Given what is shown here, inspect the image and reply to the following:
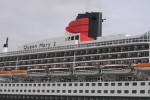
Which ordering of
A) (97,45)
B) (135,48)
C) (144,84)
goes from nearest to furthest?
(144,84) < (135,48) < (97,45)

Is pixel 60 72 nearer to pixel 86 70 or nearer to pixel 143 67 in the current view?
pixel 86 70

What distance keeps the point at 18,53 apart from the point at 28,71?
7.37m

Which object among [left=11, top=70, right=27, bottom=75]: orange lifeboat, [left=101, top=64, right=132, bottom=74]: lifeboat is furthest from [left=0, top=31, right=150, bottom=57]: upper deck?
[left=11, top=70, right=27, bottom=75]: orange lifeboat

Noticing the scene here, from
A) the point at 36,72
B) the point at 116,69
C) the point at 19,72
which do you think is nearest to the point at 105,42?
the point at 116,69

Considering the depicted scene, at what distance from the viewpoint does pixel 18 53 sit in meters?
58.4

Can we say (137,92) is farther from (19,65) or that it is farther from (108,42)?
(19,65)

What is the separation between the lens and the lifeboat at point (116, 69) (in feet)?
136

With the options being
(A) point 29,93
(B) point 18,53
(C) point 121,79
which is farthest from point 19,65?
(C) point 121,79

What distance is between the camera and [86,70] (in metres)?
45.2

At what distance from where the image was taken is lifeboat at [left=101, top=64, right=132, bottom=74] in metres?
41.5

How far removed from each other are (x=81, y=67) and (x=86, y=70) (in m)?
1.34

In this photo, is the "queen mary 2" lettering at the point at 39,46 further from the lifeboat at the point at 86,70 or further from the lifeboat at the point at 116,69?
the lifeboat at the point at 116,69

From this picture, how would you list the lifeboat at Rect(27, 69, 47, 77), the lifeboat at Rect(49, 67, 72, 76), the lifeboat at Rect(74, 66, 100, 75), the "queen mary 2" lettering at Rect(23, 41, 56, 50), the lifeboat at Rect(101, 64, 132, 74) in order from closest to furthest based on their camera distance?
the lifeboat at Rect(101, 64, 132, 74)
the lifeboat at Rect(74, 66, 100, 75)
the lifeboat at Rect(49, 67, 72, 76)
the lifeboat at Rect(27, 69, 47, 77)
the "queen mary 2" lettering at Rect(23, 41, 56, 50)

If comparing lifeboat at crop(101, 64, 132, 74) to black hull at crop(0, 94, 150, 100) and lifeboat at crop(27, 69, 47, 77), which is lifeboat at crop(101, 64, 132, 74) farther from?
lifeboat at crop(27, 69, 47, 77)
